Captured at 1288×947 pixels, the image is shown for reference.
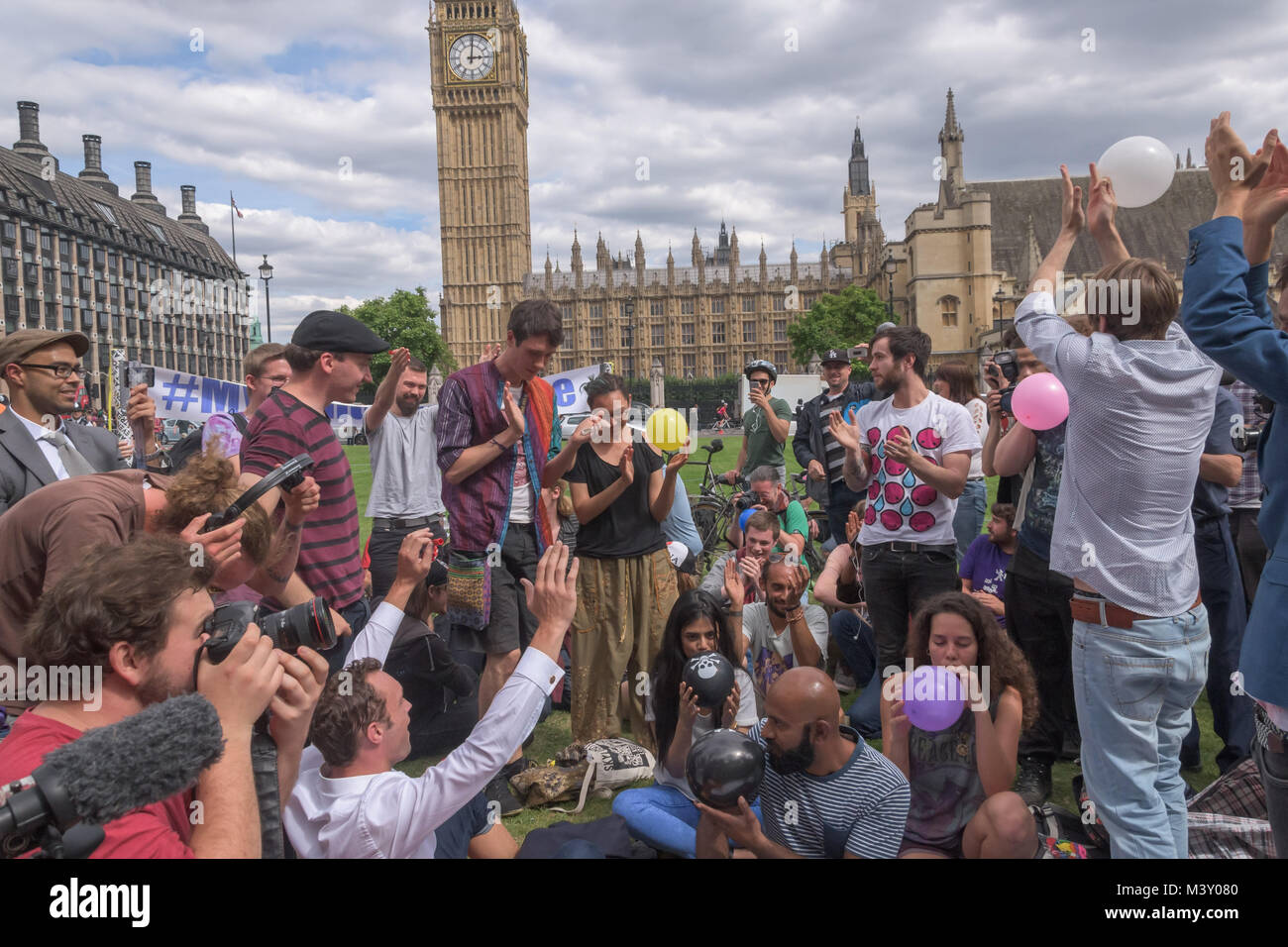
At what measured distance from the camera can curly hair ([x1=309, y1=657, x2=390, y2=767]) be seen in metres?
2.41

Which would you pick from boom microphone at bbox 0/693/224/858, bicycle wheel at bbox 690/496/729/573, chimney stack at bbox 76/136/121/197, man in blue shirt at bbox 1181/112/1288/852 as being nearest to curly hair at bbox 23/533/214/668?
boom microphone at bbox 0/693/224/858

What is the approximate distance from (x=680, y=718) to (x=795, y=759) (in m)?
0.58

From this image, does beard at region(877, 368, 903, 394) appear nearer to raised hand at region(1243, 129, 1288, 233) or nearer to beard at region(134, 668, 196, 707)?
raised hand at region(1243, 129, 1288, 233)

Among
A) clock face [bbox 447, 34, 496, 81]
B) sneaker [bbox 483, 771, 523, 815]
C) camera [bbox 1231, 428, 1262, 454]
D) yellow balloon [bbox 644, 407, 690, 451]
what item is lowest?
sneaker [bbox 483, 771, 523, 815]

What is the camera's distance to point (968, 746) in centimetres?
318

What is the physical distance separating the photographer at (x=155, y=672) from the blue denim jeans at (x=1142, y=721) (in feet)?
8.16

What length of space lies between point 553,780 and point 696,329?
279ft

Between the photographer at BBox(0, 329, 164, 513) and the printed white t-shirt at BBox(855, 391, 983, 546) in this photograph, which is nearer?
the photographer at BBox(0, 329, 164, 513)

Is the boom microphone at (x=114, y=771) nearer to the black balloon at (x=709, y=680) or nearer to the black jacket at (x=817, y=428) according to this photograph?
the black balloon at (x=709, y=680)

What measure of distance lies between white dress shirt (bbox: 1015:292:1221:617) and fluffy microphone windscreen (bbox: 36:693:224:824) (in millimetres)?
2633

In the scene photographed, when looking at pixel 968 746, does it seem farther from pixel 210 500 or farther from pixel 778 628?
pixel 210 500

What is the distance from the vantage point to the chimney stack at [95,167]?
79.1 metres

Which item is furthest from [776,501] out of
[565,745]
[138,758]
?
[138,758]
